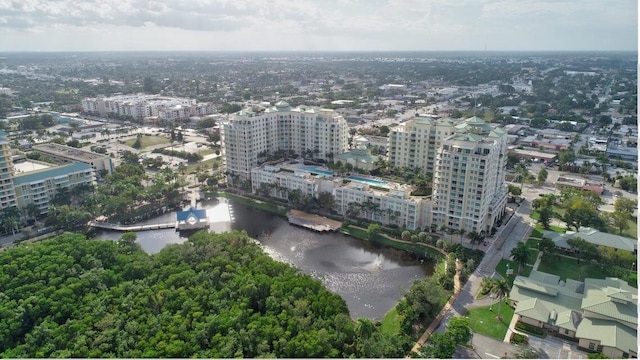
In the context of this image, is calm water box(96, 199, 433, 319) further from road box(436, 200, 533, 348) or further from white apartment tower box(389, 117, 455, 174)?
white apartment tower box(389, 117, 455, 174)

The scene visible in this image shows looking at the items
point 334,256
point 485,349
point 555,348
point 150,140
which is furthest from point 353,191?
point 150,140

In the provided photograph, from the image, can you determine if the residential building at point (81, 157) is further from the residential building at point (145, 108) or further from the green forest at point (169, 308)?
the residential building at point (145, 108)

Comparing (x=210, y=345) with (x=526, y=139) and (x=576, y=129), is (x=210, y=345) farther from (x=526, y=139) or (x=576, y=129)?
(x=576, y=129)

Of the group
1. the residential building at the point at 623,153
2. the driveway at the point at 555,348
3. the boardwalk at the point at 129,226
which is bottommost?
the driveway at the point at 555,348

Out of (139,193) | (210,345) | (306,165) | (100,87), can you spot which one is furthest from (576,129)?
(100,87)

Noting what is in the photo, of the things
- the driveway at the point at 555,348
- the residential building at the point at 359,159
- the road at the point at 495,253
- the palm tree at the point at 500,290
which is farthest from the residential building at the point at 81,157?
the driveway at the point at 555,348

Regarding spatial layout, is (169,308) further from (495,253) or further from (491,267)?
(495,253)
